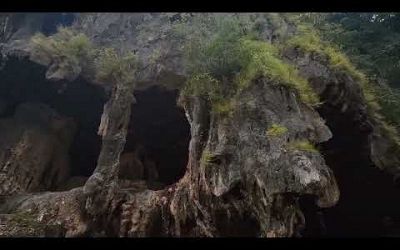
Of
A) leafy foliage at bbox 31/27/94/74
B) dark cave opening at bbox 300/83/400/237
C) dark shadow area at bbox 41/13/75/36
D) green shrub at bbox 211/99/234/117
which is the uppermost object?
dark shadow area at bbox 41/13/75/36

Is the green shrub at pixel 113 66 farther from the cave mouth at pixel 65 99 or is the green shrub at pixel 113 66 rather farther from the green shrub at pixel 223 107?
the green shrub at pixel 223 107

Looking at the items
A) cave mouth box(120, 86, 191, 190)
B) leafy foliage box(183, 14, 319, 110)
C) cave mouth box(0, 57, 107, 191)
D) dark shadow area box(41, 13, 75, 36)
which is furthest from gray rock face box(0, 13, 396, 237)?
dark shadow area box(41, 13, 75, 36)

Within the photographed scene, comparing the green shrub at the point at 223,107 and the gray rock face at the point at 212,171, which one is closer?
the gray rock face at the point at 212,171

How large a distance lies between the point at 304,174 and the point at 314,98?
104 inches

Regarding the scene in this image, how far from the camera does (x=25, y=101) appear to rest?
47.6 feet

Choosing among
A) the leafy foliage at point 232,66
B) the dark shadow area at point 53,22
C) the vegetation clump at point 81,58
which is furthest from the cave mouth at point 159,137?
the dark shadow area at point 53,22

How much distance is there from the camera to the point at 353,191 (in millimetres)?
11984

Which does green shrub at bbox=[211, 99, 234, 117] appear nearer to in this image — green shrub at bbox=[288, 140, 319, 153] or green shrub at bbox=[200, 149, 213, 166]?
green shrub at bbox=[200, 149, 213, 166]

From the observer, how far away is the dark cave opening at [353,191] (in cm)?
1070

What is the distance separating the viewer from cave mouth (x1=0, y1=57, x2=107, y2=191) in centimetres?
1374

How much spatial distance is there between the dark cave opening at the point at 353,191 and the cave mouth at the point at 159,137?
5.13 m

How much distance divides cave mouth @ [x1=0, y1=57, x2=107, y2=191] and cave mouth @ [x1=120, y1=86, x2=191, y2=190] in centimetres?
147
